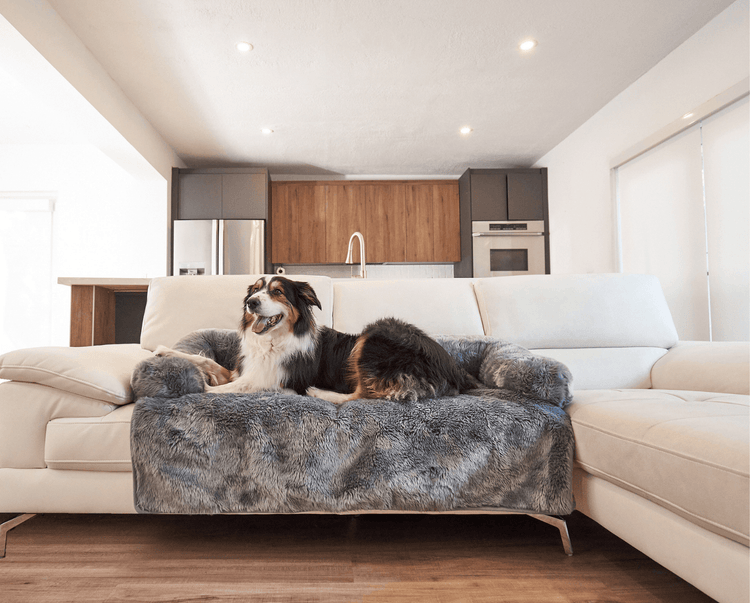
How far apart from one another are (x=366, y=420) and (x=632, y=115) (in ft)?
12.6

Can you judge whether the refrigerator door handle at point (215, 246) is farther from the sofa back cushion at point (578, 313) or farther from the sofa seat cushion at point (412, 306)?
the sofa back cushion at point (578, 313)

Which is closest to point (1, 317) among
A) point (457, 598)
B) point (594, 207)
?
point (457, 598)

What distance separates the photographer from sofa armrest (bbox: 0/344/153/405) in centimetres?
145

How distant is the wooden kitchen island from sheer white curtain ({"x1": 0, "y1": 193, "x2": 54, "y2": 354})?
9.38ft

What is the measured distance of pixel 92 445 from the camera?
1423 mm

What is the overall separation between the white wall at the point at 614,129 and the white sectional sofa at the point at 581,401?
5.90 feet

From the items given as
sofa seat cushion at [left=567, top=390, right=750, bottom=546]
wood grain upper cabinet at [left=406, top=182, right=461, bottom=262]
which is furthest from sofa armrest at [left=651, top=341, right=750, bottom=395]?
wood grain upper cabinet at [left=406, top=182, right=461, bottom=262]

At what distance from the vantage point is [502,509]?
4.55 ft

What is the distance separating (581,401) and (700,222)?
2527 mm

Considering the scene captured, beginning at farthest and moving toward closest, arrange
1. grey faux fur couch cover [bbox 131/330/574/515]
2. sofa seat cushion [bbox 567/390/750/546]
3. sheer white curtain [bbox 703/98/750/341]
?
1. sheer white curtain [bbox 703/98/750/341]
2. grey faux fur couch cover [bbox 131/330/574/515]
3. sofa seat cushion [bbox 567/390/750/546]

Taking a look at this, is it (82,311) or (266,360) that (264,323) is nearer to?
(266,360)

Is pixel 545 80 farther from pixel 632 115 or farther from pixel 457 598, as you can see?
pixel 457 598

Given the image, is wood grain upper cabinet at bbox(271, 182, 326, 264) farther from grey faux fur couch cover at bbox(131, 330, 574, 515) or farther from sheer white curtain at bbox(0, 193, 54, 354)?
grey faux fur couch cover at bbox(131, 330, 574, 515)

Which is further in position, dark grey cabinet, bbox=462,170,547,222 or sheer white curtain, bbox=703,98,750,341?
dark grey cabinet, bbox=462,170,547,222
